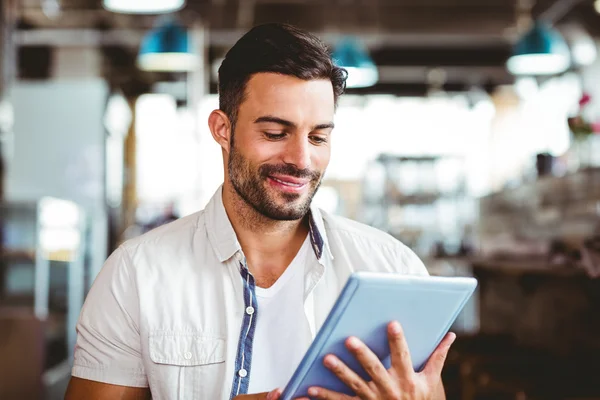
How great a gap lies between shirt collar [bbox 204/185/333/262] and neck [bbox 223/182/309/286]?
3 cm

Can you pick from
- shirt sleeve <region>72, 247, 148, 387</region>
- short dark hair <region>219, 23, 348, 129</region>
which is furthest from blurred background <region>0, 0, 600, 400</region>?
shirt sleeve <region>72, 247, 148, 387</region>

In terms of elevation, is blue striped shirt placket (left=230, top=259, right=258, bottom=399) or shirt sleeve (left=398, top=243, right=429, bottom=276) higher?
shirt sleeve (left=398, top=243, right=429, bottom=276)

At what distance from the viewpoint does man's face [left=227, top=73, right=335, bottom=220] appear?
1.74m

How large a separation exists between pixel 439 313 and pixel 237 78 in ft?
2.40

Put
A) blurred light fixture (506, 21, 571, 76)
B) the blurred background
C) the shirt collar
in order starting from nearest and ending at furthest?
1. the shirt collar
2. the blurred background
3. blurred light fixture (506, 21, 571, 76)

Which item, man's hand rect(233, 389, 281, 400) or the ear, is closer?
man's hand rect(233, 389, 281, 400)

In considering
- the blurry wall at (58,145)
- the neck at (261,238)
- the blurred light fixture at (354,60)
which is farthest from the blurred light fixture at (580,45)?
the neck at (261,238)

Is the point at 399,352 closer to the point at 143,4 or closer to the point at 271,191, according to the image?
the point at 271,191

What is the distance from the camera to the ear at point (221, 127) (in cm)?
190

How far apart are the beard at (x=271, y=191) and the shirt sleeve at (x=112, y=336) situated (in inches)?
13.2

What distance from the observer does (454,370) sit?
4531 mm

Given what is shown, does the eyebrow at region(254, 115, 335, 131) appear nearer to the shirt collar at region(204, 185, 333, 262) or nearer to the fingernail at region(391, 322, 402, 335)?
the shirt collar at region(204, 185, 333, 262)

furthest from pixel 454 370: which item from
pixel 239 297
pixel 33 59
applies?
pixel 33 59

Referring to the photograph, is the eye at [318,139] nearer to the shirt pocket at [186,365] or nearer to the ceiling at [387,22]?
the shirt pocket at [186,365]
